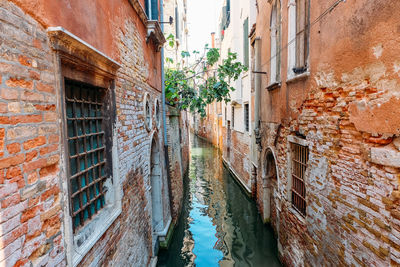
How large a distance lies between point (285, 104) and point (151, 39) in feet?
11.4

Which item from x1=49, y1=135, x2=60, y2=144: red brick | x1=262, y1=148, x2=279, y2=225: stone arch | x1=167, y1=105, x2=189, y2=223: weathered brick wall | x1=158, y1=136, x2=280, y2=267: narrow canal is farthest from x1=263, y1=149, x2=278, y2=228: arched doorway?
x1=49, y1=135, x2=60, y2=144: red brick

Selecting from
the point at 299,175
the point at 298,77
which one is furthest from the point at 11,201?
the point at 299,175

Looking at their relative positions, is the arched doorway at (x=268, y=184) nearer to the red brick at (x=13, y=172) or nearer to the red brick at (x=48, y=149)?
the red brick at (x=48, y=149)

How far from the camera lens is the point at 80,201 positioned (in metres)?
2.63

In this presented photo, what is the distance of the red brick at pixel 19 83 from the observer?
152cm

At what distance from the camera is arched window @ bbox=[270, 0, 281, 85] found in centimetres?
618

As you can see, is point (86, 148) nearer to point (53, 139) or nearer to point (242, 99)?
point (53, 139)

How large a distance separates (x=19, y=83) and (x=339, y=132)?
3576mm

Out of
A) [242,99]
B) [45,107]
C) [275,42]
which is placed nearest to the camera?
[45,107]

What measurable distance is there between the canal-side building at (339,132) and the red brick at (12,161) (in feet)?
10.3

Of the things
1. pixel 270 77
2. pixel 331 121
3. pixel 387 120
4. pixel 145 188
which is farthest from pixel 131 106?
pixel 270 77

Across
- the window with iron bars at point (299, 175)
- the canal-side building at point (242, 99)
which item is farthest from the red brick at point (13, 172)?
the canal-side building at point (242, 99)

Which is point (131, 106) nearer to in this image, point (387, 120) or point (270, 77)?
point (387, 120)

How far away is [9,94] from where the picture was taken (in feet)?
4.95
